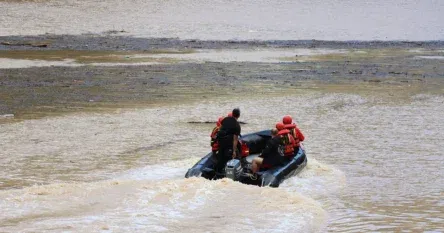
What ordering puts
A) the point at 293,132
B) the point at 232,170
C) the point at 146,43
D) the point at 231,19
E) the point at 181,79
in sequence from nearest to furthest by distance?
the point at 232,170 < the point at 293,132 < the point at 181,79 < the point at 146,43 < the point at 231,19

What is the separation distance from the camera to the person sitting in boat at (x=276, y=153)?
12680mm

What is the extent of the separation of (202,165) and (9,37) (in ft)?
102

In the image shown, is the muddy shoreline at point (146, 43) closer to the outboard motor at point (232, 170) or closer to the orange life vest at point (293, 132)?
the orange life vest at point (293, 132)

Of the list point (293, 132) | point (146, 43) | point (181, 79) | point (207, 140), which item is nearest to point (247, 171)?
point (293, 132)

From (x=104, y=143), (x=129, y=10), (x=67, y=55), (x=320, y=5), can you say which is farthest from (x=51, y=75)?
(x=320, y=5)

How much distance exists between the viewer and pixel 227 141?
42.1ft

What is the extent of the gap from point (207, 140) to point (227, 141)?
3380 millimetres

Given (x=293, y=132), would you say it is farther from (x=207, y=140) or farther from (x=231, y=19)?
(x=231, y=19)

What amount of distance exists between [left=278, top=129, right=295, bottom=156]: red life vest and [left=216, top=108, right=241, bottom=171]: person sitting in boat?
71 centimetres

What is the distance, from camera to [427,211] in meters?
11.2

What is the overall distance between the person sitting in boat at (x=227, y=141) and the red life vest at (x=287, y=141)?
71cm

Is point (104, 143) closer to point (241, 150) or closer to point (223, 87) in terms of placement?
point (241, 150)

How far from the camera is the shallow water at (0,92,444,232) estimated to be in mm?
10062

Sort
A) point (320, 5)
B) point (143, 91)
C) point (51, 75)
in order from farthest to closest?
point (320, 5), point (51, 75), point (143, 91)
